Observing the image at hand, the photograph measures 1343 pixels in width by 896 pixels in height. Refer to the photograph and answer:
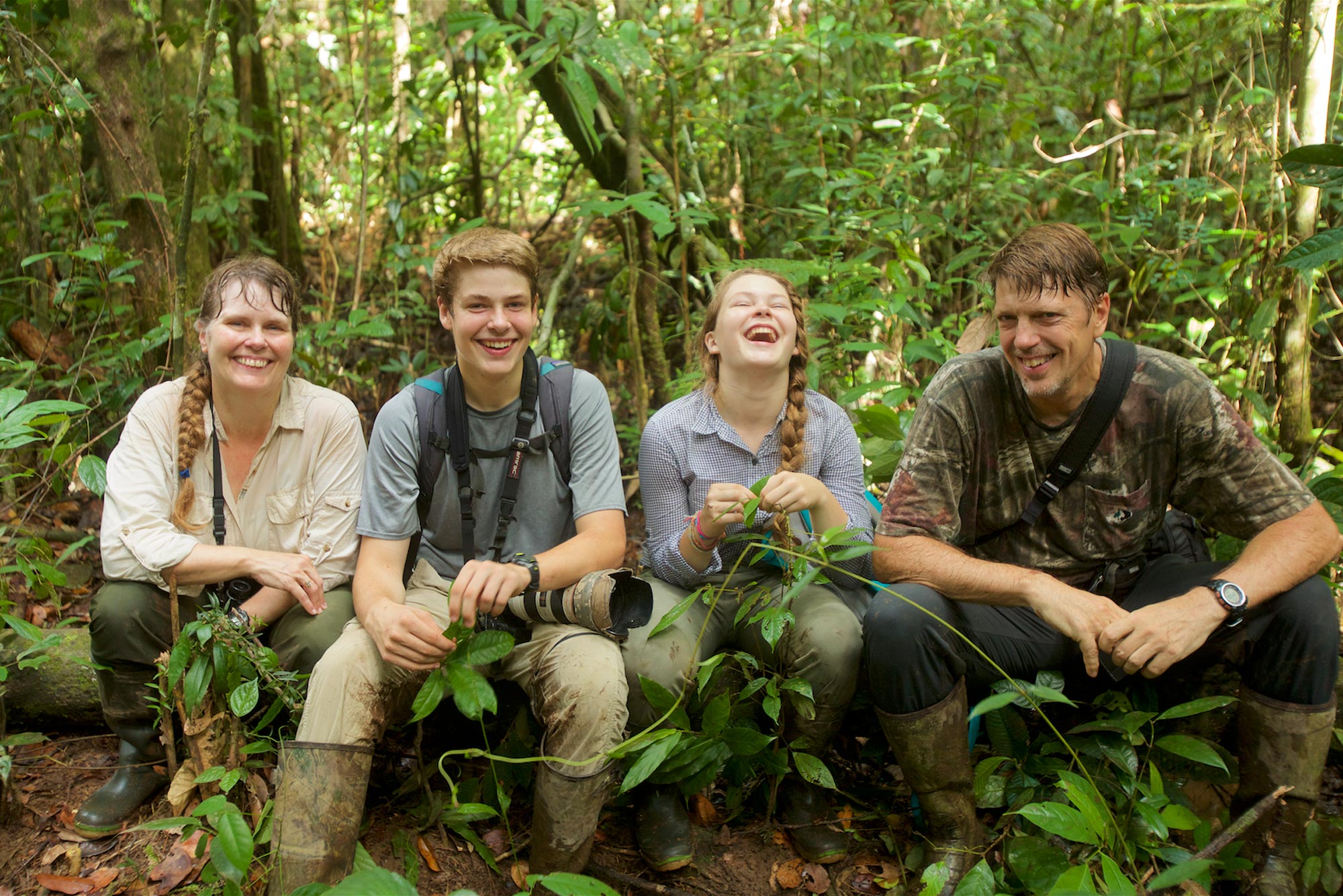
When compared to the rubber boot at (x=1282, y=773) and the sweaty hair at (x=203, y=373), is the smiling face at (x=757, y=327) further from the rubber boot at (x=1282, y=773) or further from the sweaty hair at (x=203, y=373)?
the rubber boot at (x=1282, y=773)

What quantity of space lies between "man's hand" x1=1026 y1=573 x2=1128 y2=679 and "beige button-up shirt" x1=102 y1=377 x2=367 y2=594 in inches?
77.9

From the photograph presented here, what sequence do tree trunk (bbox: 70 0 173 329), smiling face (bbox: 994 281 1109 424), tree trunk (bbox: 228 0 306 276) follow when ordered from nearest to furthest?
smiling face (bbox: 994 281 1109 424)
tree trunk (bbox: 70 0 173 329)
tree trunk (bbox: 228 0 306 276)

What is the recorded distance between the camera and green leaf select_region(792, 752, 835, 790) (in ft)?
8.82

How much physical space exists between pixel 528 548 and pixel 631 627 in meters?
0.44

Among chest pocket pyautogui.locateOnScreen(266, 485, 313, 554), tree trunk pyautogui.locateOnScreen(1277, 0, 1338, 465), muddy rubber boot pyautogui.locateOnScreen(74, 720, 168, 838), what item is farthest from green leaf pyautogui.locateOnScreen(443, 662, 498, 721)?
tree trunk pyautogui.locateOnScreen(1277, 0, 1338, 465)

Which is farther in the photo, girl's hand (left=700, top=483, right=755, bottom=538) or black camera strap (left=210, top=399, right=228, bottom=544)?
black camera strap (left=210, top=399, right=228, bottom=544)

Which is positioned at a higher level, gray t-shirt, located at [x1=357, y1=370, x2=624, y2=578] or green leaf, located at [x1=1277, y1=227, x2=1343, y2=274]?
green leaf, located at [x1=1277, y1=227, x2=1343, y2=274]

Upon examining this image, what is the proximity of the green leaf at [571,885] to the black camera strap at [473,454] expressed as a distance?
1.19 meters

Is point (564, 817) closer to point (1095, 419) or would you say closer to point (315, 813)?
point (315, 813)

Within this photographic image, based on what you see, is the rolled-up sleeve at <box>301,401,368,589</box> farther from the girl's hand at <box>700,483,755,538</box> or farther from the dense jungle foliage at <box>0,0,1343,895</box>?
the girl's hand at <box>700,483,755,538</box>

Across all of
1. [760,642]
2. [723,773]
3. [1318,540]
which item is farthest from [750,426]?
[1318,540]

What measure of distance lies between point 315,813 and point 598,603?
85 centimetres

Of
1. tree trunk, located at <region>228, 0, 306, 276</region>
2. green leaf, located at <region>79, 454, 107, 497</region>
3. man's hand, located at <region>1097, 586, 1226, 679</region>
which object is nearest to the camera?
man's hand, located at <region>1097, 586, 1226, 679</region>

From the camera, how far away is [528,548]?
2938 millimetres
